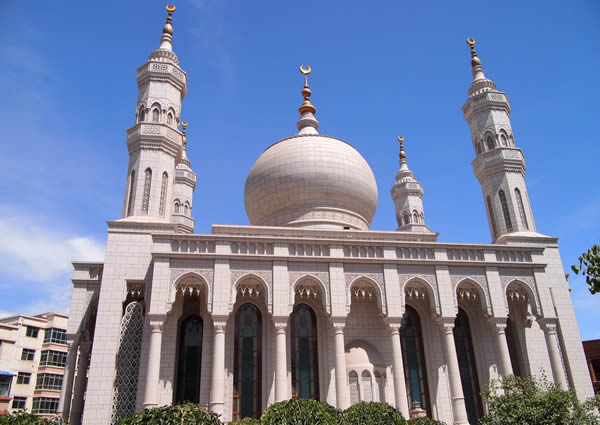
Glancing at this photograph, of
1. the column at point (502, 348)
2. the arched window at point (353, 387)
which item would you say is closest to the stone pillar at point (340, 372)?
the arched window at point (353, 387)

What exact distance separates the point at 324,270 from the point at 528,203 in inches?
478

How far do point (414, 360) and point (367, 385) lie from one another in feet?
9.42

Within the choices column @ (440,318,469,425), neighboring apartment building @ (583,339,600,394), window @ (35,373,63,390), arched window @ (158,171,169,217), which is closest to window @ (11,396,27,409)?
window @ (35,373,63,390)

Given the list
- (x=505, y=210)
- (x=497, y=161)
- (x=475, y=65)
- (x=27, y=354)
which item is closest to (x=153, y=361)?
(x=505, y=210)

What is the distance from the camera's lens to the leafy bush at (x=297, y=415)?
35.2 feet

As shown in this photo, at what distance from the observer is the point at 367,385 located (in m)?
19.2

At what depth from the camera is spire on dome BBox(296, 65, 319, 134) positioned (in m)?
30.5

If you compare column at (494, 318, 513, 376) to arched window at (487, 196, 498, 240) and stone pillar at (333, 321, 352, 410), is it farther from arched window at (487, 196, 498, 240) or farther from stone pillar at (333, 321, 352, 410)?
stone pillar at (333, 321, 352, 410)

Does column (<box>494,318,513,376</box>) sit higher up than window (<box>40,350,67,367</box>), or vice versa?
window (<box>40,350,67,367</box>)

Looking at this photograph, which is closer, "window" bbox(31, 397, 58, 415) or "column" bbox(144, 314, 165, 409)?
"column" bbox(144, 314, 165, 409)

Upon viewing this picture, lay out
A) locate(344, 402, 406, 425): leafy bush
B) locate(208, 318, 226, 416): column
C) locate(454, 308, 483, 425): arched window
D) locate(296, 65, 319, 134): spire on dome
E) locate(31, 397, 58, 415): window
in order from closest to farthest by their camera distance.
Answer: locate(344, 402, 406, 425): leafy bush → locate(208, 318, 226, 416): column → locate(454, 308, 483, 425): arched window → locate(296, 65, 319, 134): spire on dome → locate(31, 397, 58, 415): window

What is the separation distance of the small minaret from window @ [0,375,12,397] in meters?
32.7

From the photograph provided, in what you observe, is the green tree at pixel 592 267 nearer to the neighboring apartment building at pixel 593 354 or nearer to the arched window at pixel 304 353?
the arched window at pixel 304 353

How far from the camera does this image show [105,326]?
18.4 m
